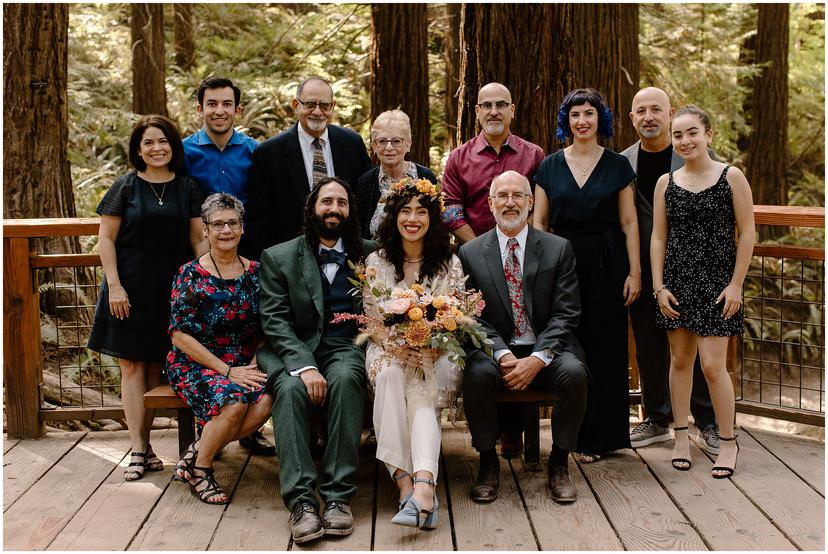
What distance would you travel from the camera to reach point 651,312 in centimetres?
507

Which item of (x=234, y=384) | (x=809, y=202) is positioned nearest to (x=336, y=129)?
(x=234, y=384)

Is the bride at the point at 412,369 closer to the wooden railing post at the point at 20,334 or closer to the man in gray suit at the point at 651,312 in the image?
the man in gray suit at the point at 651,312

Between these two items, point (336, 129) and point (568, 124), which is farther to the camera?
point (336, 129)

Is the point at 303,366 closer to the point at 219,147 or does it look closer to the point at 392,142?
the point at 392,142

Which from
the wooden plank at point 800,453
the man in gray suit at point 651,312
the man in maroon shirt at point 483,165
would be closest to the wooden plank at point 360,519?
the man in maroon shirt at point 483,165

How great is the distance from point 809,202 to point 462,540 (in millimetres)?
12654

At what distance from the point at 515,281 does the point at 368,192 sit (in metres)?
1.01

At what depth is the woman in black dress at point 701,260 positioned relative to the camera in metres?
4.53

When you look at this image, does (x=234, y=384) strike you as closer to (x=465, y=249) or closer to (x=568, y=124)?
(x=465, y=249)

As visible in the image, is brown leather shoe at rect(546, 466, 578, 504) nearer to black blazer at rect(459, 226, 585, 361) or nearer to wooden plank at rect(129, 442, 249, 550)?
black blazer at rect(459, 226, 585, 361)

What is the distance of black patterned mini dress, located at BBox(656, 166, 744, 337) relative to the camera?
4.56m

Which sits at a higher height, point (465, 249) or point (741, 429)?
point (465, 249)

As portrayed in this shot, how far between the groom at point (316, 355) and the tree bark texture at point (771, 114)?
33.4ft

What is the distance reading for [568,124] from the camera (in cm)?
478
